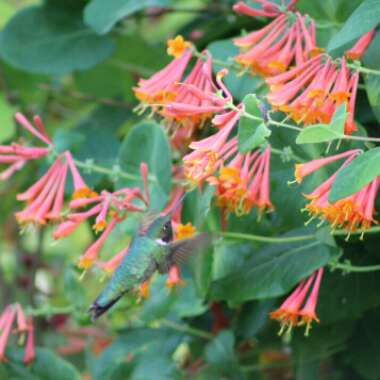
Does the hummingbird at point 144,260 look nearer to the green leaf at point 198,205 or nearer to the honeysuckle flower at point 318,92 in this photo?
the green leaf at point 198,205

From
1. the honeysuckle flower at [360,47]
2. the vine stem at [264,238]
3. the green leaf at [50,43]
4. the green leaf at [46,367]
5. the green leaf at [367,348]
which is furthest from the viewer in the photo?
the green leaf at [50,43]

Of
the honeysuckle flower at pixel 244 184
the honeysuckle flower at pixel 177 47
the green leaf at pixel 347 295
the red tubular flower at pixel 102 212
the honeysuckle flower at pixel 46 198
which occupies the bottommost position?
the green leaf at pixel 347 295

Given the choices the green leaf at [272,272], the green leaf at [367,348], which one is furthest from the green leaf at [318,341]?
the green leaf at [272,272]

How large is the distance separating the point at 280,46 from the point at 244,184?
213mm

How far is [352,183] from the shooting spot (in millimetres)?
988

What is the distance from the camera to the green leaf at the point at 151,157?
4.80 feet

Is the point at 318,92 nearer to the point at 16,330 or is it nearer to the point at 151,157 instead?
the point at 151,157

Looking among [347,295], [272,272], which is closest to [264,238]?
[272,272]

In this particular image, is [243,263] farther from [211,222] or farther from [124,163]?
[124,163]

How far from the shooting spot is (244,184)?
121cm

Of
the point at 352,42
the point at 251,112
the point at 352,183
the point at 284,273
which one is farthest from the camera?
the point at 284,273

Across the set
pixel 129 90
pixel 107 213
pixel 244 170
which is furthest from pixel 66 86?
pixel 244 170

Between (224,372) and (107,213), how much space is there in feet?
1.37

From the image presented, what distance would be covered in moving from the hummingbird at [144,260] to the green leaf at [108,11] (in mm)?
434
